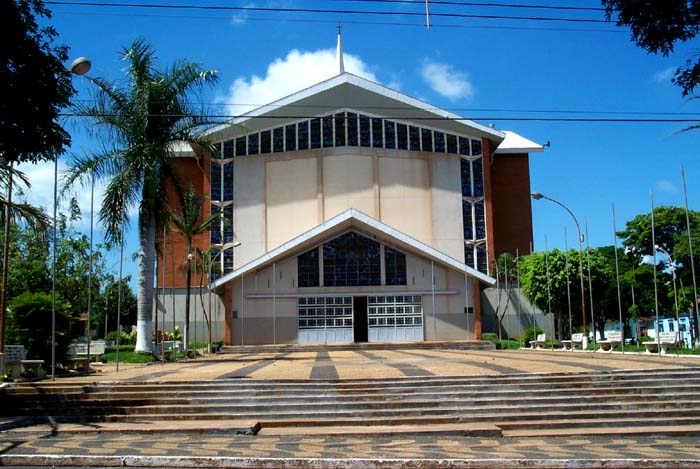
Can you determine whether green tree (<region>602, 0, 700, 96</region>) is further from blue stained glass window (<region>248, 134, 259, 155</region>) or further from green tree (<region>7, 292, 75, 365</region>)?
blue stained glass window (<region>248, 134, 259, 155</region>)

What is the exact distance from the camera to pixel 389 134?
41656 mm

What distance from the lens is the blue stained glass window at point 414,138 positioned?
41844 mm

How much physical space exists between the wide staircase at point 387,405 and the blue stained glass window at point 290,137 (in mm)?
28006

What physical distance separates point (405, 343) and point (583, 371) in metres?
20.0

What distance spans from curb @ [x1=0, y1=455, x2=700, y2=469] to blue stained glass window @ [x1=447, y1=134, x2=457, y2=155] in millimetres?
34140

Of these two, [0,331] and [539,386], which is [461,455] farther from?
[0,331]

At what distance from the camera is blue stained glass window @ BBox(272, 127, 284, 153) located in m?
41.5

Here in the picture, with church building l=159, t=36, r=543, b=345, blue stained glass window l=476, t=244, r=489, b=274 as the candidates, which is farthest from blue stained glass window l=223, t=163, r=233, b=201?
blue stained glass window l=476, t=244, r=489, b=274

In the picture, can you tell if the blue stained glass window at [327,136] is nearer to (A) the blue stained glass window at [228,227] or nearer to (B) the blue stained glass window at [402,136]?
(B) the blue stained glass window at [402,136]

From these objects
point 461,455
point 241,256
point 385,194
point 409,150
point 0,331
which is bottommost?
point 461,455

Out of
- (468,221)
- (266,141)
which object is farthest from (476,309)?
(266,141)

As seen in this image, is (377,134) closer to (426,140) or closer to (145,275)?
(426,140)

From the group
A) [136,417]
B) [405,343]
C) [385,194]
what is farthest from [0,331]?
[385,194]

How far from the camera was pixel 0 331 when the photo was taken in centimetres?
1647
